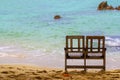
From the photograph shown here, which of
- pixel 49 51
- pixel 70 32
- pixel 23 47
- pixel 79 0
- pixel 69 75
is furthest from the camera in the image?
pixel 79 0

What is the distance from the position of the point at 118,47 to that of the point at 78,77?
8.81 metres

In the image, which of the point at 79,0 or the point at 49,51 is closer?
the point at 49,51

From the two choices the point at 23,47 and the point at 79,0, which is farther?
the point at 79,0

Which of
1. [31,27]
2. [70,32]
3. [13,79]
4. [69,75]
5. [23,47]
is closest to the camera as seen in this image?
[13,79]

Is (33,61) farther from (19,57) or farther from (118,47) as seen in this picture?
(118,47)

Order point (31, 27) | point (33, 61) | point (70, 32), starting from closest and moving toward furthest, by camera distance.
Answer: point (33, 61) → point (70, 32) → point (31, 27)

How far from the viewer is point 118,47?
18.2 meters

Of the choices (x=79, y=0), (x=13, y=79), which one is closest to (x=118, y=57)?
(x=13, y=79)

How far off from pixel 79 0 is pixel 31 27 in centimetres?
3790

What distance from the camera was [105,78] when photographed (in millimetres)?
9664

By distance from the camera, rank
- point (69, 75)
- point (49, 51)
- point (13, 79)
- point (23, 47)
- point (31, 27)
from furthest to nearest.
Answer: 1. point (31, 27)
2. point (23, 47)
3. point (49, 51)
4. point (69, 75)
5. point (13, 79)

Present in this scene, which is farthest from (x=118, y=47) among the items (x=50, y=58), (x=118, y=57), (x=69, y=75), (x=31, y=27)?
(x=31, y=27)

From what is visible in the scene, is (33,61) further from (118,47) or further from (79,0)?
(79,0)

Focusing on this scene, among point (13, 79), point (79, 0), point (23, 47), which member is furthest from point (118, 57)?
point (79, 0)
